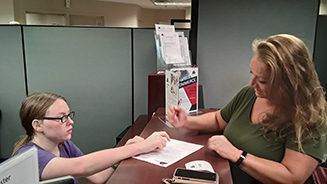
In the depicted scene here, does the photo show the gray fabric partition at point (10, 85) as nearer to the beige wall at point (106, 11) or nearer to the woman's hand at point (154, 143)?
the woman's hand at point (154, 143)

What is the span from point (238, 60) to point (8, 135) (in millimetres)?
2483

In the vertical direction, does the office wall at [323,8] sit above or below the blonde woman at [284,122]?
above

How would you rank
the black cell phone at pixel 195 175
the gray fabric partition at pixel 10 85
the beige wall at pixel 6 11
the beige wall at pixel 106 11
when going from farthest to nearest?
1. the beige wall at pixel 106 11
2. the beige wall at pixel 6 11
3. the gray fabric partition at pixel 10 85
4. the black cell phone at pixel 195 175

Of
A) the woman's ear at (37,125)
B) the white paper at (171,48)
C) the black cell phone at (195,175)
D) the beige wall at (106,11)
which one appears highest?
the beige wall at (106,11)

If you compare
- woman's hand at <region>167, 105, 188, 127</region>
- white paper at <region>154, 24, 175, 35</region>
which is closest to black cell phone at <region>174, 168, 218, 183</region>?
woman's hand at <region>167, 105, 188, 127</region>

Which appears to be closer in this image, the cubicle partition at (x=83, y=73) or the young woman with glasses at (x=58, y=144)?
the young woman with glasses at (x=58, y=144)

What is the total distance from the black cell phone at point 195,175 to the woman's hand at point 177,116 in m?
0.44

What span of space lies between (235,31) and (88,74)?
5.01 feet

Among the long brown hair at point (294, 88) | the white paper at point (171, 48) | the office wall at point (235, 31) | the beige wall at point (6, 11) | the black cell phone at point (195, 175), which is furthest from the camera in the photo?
the beige wall at point (6, 11)

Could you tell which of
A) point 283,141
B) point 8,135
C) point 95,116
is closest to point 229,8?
point 283,141

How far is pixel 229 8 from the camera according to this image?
220 centimetres

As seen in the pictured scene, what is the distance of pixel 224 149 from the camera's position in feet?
3.29

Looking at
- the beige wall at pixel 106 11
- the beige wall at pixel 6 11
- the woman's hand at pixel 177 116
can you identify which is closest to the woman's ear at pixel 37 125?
the woman's hand at pixel 177 116

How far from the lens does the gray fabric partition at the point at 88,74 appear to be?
8.38ft
